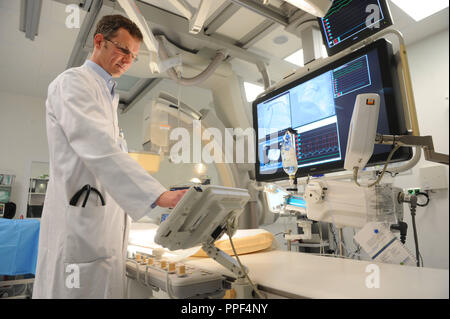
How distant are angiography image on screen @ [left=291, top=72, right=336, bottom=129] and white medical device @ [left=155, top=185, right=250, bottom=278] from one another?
79cm

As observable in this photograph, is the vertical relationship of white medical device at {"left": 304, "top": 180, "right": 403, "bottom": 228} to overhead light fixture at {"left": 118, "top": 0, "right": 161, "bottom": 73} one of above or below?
below

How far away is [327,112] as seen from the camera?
1355mm

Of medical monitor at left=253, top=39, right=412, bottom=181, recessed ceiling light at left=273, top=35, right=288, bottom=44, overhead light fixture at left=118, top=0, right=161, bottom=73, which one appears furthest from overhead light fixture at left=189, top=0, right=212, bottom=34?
recessed ceiling light at left=273, top=35, right=288, bottom=44

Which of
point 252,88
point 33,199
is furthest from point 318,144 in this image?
point 33,199

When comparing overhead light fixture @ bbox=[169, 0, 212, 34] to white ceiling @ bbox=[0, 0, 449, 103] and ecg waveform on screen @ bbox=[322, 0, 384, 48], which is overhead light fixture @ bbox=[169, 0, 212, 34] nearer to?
ecg waveform on screen @ bbox=[322, 0, 384, 48]

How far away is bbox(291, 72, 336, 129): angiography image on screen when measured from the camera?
4.45 feet

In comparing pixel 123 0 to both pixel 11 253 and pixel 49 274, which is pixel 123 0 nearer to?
pixel 49 274

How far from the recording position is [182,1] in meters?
1.37

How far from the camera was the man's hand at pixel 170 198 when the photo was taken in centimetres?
78

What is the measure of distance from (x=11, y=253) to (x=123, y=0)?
2.06 metres

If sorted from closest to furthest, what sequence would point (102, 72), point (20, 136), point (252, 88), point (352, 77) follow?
point (102, 72)
point (352, 77)
point (20, 136)
point (252, 88)

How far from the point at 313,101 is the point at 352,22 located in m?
0.40

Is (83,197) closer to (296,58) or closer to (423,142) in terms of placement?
(423,142)

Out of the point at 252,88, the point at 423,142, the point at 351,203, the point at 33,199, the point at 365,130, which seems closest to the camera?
the point at 423,142
